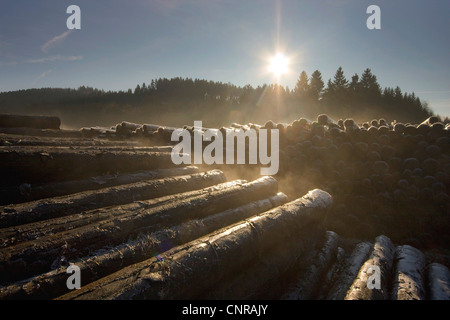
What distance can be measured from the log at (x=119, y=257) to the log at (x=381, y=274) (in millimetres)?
1661

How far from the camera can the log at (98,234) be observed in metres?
1.97

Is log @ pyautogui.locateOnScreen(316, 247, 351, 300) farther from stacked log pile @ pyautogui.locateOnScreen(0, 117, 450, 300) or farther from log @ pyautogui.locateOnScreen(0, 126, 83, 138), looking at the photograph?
log @ pyautogui.locateOnScreen(0, 126, 83, 138)

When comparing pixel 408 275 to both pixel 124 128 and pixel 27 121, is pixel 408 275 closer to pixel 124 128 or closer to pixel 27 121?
pixel 124 128

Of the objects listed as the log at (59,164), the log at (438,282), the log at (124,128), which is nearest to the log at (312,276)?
the log at (438,282)

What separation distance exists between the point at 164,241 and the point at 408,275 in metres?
3.46

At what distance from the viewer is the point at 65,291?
187 centimetres

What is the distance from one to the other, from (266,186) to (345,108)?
4371cm

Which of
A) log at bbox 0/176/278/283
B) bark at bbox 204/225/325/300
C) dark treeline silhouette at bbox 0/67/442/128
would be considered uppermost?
dark treeline silhouette at bbox 0/67/442/128

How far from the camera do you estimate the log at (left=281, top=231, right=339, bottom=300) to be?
298cm

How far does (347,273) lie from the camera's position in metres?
3.42

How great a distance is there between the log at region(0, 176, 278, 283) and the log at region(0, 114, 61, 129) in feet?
26.9

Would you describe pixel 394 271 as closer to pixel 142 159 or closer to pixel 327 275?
pixel 327 275

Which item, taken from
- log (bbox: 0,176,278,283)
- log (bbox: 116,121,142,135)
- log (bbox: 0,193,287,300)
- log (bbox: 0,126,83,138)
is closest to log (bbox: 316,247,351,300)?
log (bbox: 0,193,287,300)
